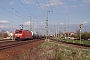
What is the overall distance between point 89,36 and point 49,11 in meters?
65.2

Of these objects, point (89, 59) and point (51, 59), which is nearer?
point (51, 59)

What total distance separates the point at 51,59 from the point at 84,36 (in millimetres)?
117199

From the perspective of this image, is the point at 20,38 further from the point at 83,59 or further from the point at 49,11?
the point at 83,59

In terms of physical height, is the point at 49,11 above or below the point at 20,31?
above

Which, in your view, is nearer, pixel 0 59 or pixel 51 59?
pixel 51 59

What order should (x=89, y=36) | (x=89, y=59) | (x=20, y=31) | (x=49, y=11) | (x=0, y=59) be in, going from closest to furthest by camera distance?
(x=89, y=59) < (x=0, y=59) < (x=49, y=11) < (x=20, y=31) < (x=89, y=36)

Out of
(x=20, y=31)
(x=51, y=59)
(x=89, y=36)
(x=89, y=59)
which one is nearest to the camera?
(x=51, y=59)

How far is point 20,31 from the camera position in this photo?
222 feet

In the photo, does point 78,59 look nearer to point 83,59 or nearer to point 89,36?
point 83,59

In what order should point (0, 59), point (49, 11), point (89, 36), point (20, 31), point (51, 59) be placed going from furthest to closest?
1. point (89, 36)
2. point (20, 31)
3. point (49, 11)
4. point (0, 59)
5. point (51, 59)

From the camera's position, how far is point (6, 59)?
1523 cm

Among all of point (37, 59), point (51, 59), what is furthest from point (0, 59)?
point (51, 59)

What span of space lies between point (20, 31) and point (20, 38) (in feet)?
7.59

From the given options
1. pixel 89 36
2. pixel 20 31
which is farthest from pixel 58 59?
pixel 89 36
